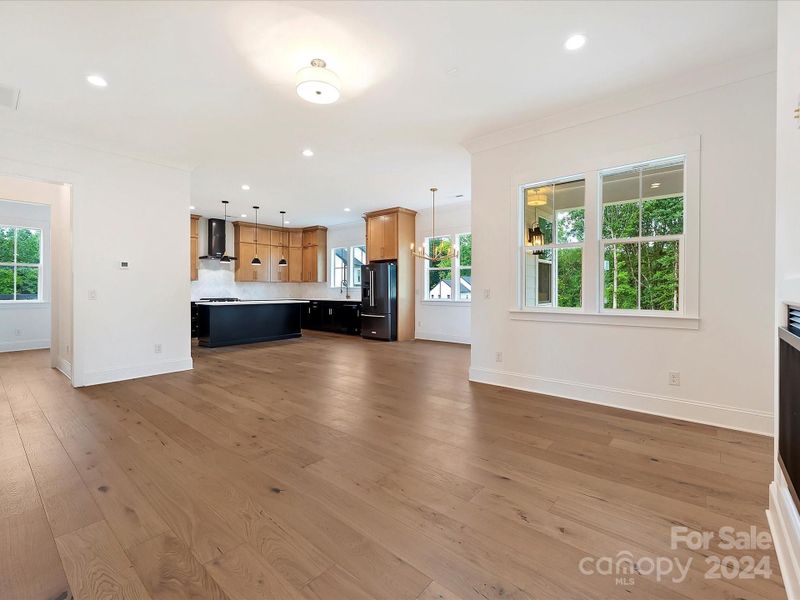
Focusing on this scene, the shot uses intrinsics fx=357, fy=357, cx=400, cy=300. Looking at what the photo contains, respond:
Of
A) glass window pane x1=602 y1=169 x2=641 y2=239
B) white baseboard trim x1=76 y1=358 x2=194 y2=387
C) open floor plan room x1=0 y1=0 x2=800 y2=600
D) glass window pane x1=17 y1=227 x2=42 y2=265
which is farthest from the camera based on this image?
glass window pane x1=17 y1=227 x2=42 y2=265

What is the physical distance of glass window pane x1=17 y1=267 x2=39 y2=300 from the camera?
6.75 metres

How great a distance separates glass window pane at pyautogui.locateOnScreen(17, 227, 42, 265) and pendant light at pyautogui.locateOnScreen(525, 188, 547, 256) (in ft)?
29.3

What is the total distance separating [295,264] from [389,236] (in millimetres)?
3686

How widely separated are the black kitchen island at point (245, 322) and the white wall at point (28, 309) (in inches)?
112

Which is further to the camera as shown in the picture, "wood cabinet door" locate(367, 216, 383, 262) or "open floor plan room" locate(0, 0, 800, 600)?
"wood cabinet door" locate(367, 216, 383, 262)

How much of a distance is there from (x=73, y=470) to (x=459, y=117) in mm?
4244

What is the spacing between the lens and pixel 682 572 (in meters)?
1.45

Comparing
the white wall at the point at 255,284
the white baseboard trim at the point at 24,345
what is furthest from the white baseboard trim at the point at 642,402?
the white baseboard trim at the point at 24,345

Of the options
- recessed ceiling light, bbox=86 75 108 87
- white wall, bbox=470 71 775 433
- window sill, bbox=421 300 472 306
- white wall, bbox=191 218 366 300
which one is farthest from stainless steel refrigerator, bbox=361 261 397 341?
recessed ceiling light, bbox=86 75 108 87

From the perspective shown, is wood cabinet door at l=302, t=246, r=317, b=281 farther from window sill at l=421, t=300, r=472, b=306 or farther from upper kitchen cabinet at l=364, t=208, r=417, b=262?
window sill at l=421, t=300, r=472, b=306

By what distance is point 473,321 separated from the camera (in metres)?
4.39

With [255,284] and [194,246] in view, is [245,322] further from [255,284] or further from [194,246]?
[255,284]

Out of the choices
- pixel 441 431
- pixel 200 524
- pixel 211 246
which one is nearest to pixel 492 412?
pixel 441 431

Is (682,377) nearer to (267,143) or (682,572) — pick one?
(682,572)
